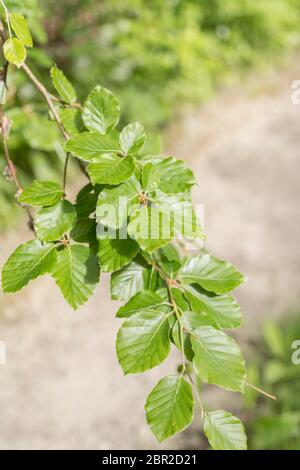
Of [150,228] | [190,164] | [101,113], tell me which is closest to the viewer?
[150,228]

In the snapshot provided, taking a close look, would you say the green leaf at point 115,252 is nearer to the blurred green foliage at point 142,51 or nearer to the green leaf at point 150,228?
the green leaf at point 150,228

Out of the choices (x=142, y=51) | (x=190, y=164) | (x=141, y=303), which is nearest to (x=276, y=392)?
(x=190, y=164)

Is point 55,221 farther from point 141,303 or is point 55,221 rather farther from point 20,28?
point 20,28

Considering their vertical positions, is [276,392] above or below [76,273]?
below

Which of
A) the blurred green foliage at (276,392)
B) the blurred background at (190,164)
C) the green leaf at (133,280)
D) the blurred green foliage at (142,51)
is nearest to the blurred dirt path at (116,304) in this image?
the blurred background at (190,164)

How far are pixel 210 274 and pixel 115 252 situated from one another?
21cm

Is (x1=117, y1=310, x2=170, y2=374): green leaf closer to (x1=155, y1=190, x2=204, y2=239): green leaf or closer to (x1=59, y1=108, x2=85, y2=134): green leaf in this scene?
(x1=155, y1=190, x2=204, y2=239): green leaf

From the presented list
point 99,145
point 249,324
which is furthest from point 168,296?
point 249,324

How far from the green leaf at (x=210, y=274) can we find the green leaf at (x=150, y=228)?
0.19 metres

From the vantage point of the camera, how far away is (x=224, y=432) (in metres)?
0.78

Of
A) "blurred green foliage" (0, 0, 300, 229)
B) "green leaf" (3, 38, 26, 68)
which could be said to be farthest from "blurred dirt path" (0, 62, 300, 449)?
"green leaf" (3, 38, 26, 68)

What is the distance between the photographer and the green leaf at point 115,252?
2.66 feet

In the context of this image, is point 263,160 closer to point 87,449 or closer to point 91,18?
point 91,18

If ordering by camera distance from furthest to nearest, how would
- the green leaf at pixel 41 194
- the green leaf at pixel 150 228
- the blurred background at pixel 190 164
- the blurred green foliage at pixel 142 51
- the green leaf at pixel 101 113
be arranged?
1. the blurred green foliage at pixel 142 51
2. the blurred background at pixel 190 164
3. the green leaf at pixel 101 113
4. the green leaf at pixel 41 194
5. the green leaf at pixel 150 228
